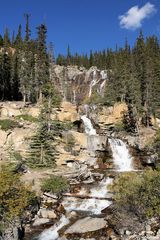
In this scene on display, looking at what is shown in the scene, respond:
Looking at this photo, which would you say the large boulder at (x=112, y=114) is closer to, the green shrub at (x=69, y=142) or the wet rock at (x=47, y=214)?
the green shrub at (x=69, y=142)

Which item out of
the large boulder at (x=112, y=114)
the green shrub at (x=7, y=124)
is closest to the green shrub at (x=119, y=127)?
the large boulder at (x=112, y=114)

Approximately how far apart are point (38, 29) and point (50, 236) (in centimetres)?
6036

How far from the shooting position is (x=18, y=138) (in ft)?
165

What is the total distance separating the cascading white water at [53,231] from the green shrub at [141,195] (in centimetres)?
597

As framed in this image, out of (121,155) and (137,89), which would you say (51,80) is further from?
(121,155)

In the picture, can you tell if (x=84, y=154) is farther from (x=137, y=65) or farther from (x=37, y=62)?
(x=137, y=65)

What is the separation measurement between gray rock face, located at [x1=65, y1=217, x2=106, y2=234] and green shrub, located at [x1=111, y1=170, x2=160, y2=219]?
2548 millimetres

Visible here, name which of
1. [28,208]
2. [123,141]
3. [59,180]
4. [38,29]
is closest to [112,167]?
[123,141]

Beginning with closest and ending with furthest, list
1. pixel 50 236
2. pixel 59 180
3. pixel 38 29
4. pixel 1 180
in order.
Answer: pixel 1 180 → pixel 50 236 → pixel 59 180 → pixel 38 29

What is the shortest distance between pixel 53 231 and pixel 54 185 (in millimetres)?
8569

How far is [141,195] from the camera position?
916 inches

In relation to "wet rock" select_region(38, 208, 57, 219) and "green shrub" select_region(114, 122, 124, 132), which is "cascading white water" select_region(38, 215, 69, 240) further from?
"green shrub" select_region(114, 122, 124, 132)

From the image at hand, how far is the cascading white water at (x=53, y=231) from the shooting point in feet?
83.9

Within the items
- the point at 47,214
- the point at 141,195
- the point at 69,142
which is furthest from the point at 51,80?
the point at 141,195
